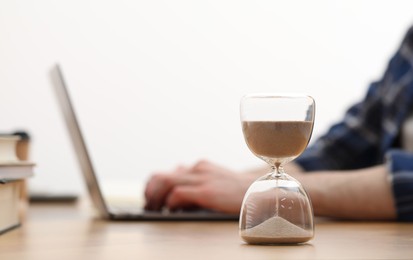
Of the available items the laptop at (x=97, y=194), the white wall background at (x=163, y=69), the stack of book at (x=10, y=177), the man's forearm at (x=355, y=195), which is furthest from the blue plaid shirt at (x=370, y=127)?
the white wall background at (x=163, y=69)

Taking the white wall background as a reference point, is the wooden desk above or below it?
below

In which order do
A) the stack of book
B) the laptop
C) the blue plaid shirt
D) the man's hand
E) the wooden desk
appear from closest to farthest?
the wooden desk → the stack of book → the laptop → the man's hand → the blue plaid shirt

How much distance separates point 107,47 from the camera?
3.21m

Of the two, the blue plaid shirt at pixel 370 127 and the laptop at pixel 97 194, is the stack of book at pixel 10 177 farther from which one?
the blue plaid shirt at pixel 370 127

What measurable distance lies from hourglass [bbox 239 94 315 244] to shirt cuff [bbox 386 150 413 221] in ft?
1.40

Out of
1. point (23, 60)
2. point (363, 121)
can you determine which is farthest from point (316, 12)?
point (363, 121)

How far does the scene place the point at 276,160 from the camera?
2.44 feet

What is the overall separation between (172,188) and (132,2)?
2.07m

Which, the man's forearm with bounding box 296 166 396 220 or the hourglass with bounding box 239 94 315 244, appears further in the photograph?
the man's forearm with bounding box 296 166 396 220

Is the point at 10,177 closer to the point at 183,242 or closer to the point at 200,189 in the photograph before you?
the point at 183,242

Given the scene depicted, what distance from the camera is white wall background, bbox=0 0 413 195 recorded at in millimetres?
3154

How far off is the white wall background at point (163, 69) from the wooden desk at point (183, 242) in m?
2.09

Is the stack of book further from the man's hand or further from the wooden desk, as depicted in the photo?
the man's hand

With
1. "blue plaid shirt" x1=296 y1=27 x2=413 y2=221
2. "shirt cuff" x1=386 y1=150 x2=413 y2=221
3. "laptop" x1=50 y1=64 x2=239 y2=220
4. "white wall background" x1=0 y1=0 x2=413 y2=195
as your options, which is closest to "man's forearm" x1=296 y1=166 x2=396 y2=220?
"shirt cuff" x1=386 y1=150 x2=413 y2=221
